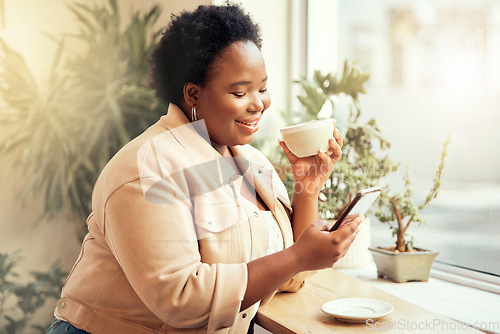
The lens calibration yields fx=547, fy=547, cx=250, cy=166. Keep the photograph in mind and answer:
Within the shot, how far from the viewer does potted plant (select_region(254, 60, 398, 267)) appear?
1985 mm

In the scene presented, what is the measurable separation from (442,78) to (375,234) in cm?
69

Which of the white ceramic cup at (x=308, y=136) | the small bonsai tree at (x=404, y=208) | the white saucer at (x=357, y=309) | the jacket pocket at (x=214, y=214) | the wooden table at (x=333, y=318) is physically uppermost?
the white ceramic cup at (x=308, y=136)

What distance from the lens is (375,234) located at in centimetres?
227

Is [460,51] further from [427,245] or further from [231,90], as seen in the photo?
[231,90]

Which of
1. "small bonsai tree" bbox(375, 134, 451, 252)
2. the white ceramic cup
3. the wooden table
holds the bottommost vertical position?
the wooden table

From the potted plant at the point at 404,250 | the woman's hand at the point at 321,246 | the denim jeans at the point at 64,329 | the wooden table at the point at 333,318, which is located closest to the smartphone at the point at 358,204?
the woman's hand at the point at 321,246

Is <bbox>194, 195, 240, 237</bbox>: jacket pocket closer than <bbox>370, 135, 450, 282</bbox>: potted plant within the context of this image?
Yes

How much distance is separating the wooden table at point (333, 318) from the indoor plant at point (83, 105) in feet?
4.56

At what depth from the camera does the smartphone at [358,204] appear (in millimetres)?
1102

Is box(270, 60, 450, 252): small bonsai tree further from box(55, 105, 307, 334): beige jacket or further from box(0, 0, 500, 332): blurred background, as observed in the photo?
box(55, 105, 307, 334): beige jacket

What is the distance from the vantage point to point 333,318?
1.39 metres

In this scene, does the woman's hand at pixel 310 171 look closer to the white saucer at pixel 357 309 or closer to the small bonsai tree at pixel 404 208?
the white saucer at pixel 357 309

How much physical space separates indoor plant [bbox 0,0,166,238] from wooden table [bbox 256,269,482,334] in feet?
4.56

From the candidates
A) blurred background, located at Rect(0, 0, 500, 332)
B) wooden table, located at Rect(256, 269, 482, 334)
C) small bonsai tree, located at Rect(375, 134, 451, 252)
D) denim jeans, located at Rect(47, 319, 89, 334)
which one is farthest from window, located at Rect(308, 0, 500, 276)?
denim jeans, located at Rect(47, 319, 89, 334)
